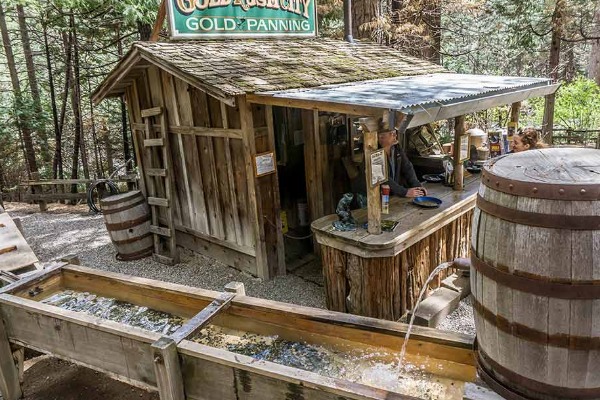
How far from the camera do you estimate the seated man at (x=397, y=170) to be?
4527 mm

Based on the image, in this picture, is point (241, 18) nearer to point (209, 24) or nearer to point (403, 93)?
point (209, 24)

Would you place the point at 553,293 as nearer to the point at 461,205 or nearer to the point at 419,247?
the point at 419,247

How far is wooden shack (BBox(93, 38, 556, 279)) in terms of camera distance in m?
5.45

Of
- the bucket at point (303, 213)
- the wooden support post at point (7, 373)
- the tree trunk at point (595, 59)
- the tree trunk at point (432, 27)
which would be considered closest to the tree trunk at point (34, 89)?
the bucket at point (303, 213)

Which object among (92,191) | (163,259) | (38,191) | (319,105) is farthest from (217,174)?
(38,191)

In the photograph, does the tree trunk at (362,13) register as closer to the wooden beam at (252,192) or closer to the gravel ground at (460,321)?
the wooden beam at (252,192)

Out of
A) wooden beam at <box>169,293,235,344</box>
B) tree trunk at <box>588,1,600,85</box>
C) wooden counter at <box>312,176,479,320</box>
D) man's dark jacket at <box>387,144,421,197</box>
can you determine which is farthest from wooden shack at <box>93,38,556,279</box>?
tree trunk at <box>588,1,600,85</box>

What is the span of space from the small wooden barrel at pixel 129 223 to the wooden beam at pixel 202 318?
435cm

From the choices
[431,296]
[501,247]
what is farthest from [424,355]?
[431,296]

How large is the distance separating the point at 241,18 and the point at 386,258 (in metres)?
4.74

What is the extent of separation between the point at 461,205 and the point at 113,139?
53.0 ft

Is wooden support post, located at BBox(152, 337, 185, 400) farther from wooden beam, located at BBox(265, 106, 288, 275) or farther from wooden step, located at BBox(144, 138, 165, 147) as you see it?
wooden step, located at BBox(144, 138, 165, 147)

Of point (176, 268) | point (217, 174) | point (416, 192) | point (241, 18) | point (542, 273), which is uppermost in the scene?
point (241, 18)

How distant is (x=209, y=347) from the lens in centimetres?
247
